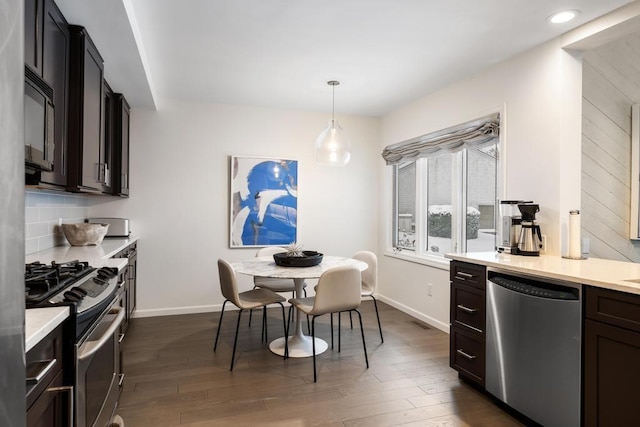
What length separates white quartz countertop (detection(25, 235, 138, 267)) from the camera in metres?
→ 2.33

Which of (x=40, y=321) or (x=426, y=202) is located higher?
(x=426, y=202)

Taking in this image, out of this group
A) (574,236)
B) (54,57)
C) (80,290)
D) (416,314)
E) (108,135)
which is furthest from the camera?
(416,314)

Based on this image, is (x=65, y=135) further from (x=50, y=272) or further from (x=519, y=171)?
(x=519, y=171)

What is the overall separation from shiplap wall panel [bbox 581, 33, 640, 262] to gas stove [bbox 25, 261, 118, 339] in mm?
3235

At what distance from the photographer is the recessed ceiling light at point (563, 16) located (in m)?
2.35

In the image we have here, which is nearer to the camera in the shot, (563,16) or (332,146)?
(563,16)

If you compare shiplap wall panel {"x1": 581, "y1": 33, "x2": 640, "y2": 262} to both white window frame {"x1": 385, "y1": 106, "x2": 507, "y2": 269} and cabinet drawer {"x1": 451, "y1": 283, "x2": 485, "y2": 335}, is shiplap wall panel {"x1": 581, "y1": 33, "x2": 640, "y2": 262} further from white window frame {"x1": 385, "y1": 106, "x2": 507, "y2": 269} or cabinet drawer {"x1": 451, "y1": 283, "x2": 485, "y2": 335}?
cabinet drawer {"x1": 451, "y1": 283, "x2": 485, "y2": 335}

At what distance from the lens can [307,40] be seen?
2.81 m

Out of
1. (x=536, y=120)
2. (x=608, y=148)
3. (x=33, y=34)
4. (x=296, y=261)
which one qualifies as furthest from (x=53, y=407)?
(x=608, y=148)

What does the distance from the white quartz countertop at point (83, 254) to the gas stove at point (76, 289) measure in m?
0.35

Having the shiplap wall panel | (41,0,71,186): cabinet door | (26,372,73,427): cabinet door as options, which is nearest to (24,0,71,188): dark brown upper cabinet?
(41,0,71,186): cabinet door

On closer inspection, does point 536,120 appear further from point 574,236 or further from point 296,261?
point 296,261

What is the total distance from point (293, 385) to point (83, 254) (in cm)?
173

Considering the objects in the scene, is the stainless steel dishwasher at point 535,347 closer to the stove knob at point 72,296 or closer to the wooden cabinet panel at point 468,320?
the wooden cabinet panel at point 468,320
